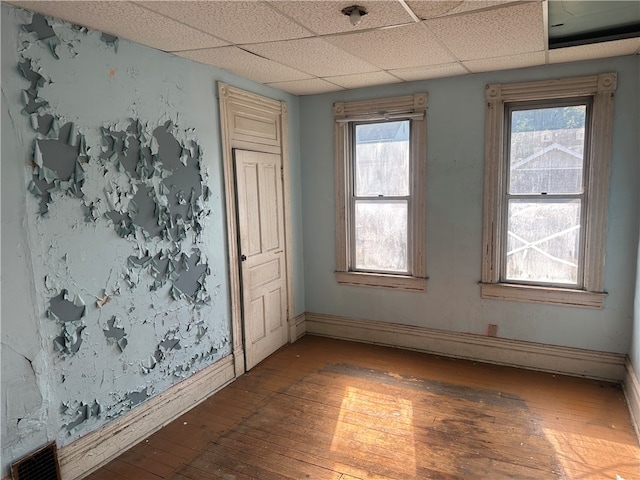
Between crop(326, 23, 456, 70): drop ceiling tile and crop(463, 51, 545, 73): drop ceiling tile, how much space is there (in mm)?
272

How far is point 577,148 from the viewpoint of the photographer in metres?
3.45

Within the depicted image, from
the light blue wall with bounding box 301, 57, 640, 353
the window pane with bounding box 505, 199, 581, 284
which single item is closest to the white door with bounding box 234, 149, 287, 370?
the light blue wall with bounding box 301, 57, 640, 353

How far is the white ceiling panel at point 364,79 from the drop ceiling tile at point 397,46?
0.27 meters

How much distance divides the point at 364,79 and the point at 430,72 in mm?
562

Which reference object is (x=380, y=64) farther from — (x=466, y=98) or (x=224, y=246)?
(x=224, y=246)

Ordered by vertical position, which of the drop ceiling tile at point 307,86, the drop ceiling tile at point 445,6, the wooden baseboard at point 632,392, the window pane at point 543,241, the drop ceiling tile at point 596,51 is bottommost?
the wooden baseboard at point 632,392

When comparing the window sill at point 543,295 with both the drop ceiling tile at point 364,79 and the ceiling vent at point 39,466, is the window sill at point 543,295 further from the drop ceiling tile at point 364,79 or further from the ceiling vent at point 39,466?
the ceiling vent at point 39,466

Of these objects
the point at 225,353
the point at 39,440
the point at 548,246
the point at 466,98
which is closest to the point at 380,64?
the point at 466,98

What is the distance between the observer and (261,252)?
3984 mm

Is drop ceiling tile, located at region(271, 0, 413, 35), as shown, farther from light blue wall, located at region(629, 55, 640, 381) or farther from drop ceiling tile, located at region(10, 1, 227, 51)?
light blue wall, located at region(629, 55, 640, 381)

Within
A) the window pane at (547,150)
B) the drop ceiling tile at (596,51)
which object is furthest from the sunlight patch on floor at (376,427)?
the drop ceiling tile at (596,51)

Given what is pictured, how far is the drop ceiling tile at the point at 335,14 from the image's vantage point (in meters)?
2.12

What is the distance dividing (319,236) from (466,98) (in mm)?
1933

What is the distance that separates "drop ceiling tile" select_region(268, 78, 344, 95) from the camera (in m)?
3.83
